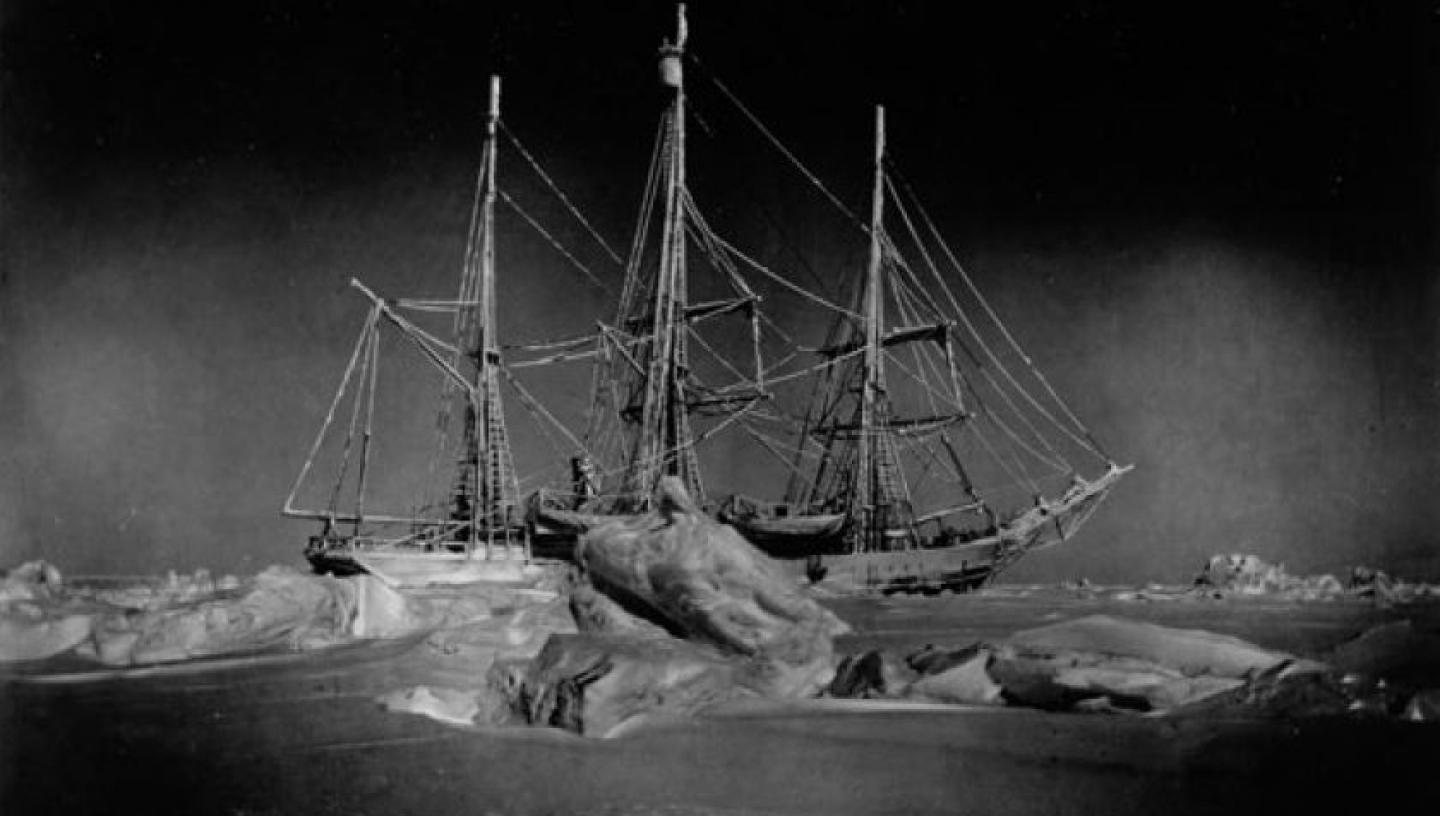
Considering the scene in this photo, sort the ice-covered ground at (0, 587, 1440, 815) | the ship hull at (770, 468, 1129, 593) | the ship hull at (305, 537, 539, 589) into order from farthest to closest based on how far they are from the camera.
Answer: the ship hull at (770, 468, 1129, 593), the ship hull at (305, 537, 539, 589), the ice-covered ground at (0, 587, 1440, 815)

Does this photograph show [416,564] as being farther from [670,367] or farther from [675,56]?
[675,56]

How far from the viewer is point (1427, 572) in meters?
7.04

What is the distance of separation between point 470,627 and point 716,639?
14.0ft

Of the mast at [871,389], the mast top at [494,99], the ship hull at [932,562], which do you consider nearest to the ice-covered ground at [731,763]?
the mast top at [494,99]

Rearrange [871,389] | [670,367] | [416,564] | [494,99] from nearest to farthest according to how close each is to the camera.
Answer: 1. [494,99]
2. [670,367]
3. [416,564]
4. [871,389]

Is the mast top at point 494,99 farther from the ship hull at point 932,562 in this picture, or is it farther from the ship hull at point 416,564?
the ship hull at point 932,562

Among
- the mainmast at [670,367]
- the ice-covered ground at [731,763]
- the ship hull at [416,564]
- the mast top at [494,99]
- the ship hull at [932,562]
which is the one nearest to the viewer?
the ice-covered ground at [731,763]

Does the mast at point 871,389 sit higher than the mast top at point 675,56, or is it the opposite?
the mast top at point 675,56

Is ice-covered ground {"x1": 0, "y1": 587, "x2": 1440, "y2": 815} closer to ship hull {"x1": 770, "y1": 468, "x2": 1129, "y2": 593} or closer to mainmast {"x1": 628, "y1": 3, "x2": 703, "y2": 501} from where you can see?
mainmast {"x1": 628, "y1": 3, "x2": 703, "y2": 501}

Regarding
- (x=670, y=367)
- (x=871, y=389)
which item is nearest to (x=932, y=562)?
(x=871, y=389)

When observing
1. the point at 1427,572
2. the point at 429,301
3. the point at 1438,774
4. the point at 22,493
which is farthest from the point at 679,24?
the point at 1438,774

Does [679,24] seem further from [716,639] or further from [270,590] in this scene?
[270,590]

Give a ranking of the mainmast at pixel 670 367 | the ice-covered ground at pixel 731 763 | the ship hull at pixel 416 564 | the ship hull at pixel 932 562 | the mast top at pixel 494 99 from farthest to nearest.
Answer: the ship hull at pixel 932 562
the ship hull at pixel 416 564
the mainmast at pixel 670 367
the mast top at pixel 494 99
the ice-covered ground at pixel 731 763

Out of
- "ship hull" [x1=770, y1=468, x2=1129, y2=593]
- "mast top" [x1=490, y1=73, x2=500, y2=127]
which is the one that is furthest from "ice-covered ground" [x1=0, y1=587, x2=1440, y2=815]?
"ship hull" [x1=770, y1=468, x2=1129, y2=593]
